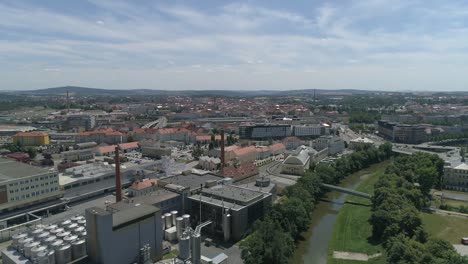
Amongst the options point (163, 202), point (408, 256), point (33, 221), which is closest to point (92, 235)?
point (163, 202)

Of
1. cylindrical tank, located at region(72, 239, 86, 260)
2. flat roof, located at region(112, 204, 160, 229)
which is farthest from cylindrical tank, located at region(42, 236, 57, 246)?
flat roof, located at region(112, 204, 160, 229)

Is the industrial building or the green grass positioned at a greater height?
the industrial building

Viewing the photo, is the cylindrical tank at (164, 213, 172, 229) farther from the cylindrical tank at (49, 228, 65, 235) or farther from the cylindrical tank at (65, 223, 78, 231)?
the cylindrical tank at (49, 228, 65, 235)

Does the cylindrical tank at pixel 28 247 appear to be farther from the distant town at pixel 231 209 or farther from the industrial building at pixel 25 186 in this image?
the industrial building at pixel 25 186

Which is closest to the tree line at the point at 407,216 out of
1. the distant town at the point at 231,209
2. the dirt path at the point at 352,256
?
the distant town at the point at 231,209

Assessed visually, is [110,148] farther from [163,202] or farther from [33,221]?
[163,202]

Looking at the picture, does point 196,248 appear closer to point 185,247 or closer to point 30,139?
point 185,247
